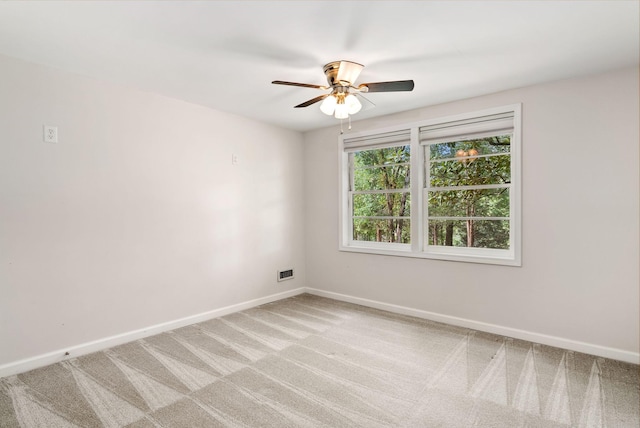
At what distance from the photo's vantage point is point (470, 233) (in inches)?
140

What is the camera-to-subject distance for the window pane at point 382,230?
408 cm

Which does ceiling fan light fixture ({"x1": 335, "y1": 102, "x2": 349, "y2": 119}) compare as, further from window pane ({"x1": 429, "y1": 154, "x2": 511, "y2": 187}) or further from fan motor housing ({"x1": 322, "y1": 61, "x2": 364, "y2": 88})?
window pane ({"x1": 429, "y1": 154, "x2": 511, "y2": 187})

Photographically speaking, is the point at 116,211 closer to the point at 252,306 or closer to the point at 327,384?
the point at 252,306

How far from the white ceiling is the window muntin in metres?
1.20

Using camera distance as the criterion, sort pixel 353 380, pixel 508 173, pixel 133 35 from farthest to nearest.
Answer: pixel 508 173, pixel 353 380, pixel 133 35

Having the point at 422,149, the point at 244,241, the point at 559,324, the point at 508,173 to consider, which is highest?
the point at 422,149

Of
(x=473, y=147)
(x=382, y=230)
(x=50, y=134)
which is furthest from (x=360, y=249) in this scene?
(x=50, y=134)

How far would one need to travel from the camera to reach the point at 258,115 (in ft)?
13.1

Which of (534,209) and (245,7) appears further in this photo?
(534,209)

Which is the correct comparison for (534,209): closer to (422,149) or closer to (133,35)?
(422,149)

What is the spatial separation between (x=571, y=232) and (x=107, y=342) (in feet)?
13.6

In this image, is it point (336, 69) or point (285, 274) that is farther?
point (285, 274)

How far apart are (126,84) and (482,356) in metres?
3.90

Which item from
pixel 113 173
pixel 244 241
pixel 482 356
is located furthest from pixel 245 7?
pixel 482 356
